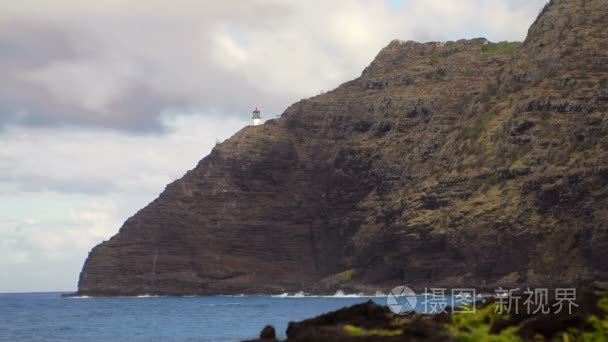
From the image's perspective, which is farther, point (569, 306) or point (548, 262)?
point (548, 262)

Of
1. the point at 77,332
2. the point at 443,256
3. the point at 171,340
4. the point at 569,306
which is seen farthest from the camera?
the point at 443,256

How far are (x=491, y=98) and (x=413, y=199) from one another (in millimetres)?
21909

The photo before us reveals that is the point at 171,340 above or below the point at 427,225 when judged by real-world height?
below

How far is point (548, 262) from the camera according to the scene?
491ft

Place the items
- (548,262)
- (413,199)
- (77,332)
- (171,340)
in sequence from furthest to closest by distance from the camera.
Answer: (413,199)
(548,262)
(77,332)
(171,340)

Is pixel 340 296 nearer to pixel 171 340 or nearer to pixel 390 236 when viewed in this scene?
pixel 390 236

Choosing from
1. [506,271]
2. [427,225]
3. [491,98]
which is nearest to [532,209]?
[506,271]

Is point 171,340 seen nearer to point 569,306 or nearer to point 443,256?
point 569,306

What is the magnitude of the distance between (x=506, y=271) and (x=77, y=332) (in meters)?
73.3

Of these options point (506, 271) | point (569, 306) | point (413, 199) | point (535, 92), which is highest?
point (535, 92)

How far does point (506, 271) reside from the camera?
155500 mm

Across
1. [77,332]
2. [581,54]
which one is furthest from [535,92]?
[77,332]

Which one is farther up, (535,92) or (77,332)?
(535,92)

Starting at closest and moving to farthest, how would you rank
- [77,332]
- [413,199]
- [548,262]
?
[77,332] < [548,262] < [413,199]
